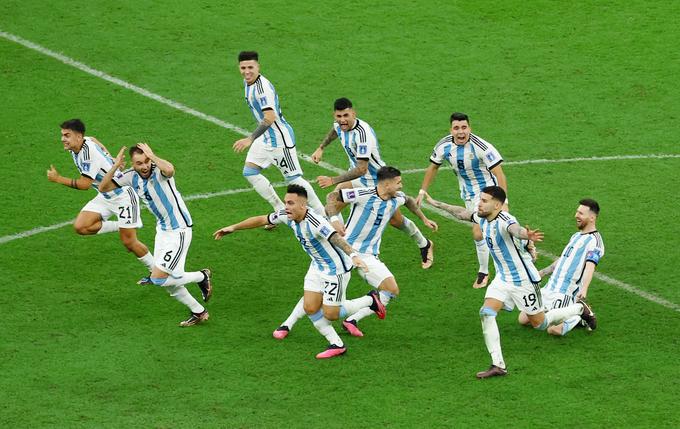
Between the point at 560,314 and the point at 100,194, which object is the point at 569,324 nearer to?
the point at 560,314

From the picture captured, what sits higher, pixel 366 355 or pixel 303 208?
pixel 303 208

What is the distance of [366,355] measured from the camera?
1432cm

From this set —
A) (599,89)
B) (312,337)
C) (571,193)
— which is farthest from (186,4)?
(312,337)

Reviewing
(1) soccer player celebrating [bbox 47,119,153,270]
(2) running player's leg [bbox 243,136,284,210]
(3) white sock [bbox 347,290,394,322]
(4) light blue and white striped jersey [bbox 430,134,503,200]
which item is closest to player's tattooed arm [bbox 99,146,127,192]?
(1) soccer player celebrating [bbox 47,119,153,270]

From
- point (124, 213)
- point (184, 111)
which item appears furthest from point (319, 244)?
point (184, 111)

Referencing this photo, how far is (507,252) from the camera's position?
14.1m

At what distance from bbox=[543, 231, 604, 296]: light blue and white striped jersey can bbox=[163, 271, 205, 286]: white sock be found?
13.9ft

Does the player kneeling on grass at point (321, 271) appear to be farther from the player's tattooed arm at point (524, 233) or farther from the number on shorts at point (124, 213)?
the number on shorts at point (124, 213)

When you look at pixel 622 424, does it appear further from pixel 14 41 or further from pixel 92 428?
pixel 14 41

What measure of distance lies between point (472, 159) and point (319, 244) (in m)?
2.86

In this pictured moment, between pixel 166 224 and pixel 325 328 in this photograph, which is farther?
pixel 166 224

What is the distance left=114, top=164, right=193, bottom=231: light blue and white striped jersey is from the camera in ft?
50.1

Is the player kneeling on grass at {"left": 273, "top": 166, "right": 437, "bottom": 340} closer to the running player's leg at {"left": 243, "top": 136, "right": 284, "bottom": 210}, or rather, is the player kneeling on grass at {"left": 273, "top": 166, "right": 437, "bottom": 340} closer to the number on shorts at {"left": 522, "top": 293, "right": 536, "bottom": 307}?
the number on shorts at {"left": 522, "top": 293, "right": 536, "bottom": 307}

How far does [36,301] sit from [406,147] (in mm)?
7358
